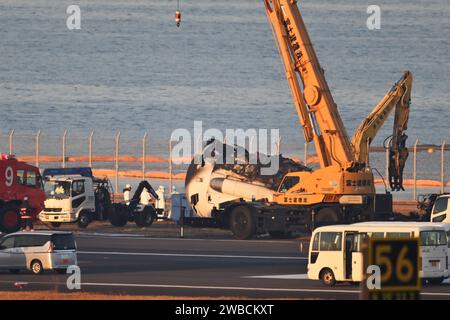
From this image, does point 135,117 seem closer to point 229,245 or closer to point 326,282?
point 229,245

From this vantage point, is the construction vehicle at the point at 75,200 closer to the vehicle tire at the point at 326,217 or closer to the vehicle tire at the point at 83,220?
the vehicle tire at the point at 83,220

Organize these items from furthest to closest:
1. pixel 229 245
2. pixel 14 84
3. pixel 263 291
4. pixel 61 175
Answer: pixel 14 84, pixel 61 175, pixel 229 245, pixel 263 291

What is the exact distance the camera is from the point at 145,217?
260ft

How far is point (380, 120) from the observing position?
71.2 meters

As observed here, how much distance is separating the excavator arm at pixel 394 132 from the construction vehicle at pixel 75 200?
15230mm

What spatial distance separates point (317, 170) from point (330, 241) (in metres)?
21.0

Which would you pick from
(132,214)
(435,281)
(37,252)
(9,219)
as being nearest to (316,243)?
(435,281)

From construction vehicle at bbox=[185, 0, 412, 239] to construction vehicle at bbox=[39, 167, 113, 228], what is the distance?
10.1 m

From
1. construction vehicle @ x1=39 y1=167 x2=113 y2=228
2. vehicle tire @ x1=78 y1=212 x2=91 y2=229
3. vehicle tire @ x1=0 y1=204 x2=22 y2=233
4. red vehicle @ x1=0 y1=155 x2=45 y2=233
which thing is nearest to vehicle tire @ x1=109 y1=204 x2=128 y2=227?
construction vehicle @ x1=39 y1=167 x2=113 y2=228

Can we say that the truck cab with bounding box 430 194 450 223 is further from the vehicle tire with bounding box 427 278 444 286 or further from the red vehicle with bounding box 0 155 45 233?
the red vehicle with bounding box 0 155 45 233

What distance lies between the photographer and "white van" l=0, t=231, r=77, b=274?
5178cm

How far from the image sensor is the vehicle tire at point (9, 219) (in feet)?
243
